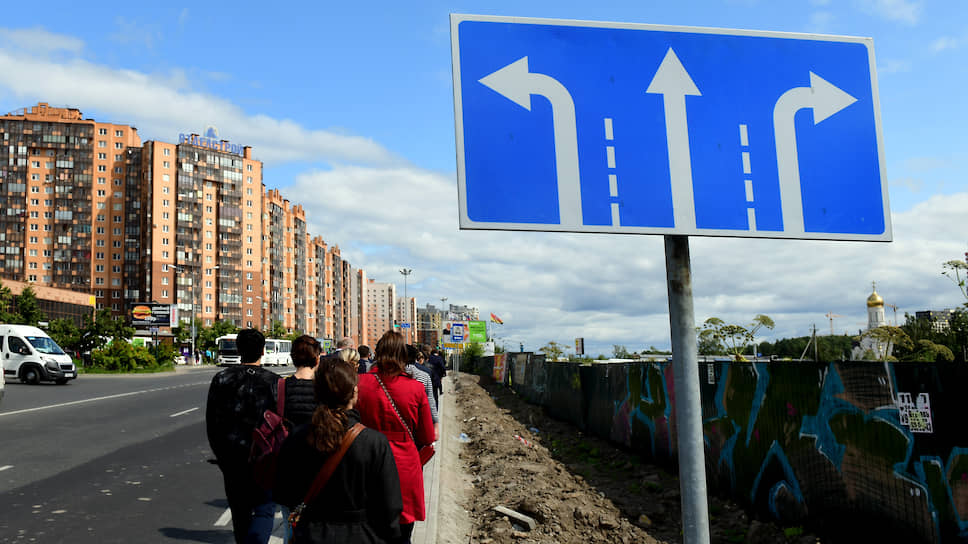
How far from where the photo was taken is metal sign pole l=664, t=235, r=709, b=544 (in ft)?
6.49

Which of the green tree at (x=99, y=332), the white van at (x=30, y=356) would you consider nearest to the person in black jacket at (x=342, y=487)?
the white van at (x=30, y=356)

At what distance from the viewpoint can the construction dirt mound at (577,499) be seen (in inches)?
313

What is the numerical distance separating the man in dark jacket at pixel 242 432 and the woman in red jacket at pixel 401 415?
812 millimetres

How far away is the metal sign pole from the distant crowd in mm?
1427

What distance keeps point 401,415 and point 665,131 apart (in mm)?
2999

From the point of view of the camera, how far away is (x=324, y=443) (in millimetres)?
2928

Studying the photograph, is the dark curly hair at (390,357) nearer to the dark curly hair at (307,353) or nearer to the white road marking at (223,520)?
the dark curly hair at (307,353)

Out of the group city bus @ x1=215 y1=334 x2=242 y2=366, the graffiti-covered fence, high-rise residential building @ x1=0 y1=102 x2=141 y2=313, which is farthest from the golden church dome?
high-rise residential building @ x1=0 y1=102 x2=141 y2=313

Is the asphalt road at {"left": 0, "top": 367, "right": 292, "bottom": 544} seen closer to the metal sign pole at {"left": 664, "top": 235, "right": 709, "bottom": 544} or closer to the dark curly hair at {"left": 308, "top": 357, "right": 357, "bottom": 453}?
the dark curly hair at {"left": 308, "top": 357, "right": 357, "bottom": 453}

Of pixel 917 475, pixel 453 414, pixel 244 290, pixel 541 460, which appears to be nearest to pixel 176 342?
pixel 244 290

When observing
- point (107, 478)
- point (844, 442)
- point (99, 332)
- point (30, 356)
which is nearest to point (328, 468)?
point (844, 442)

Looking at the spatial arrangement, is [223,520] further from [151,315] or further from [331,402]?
[151,315]

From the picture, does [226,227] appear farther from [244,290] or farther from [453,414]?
[453,414]

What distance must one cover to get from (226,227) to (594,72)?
426 ft
